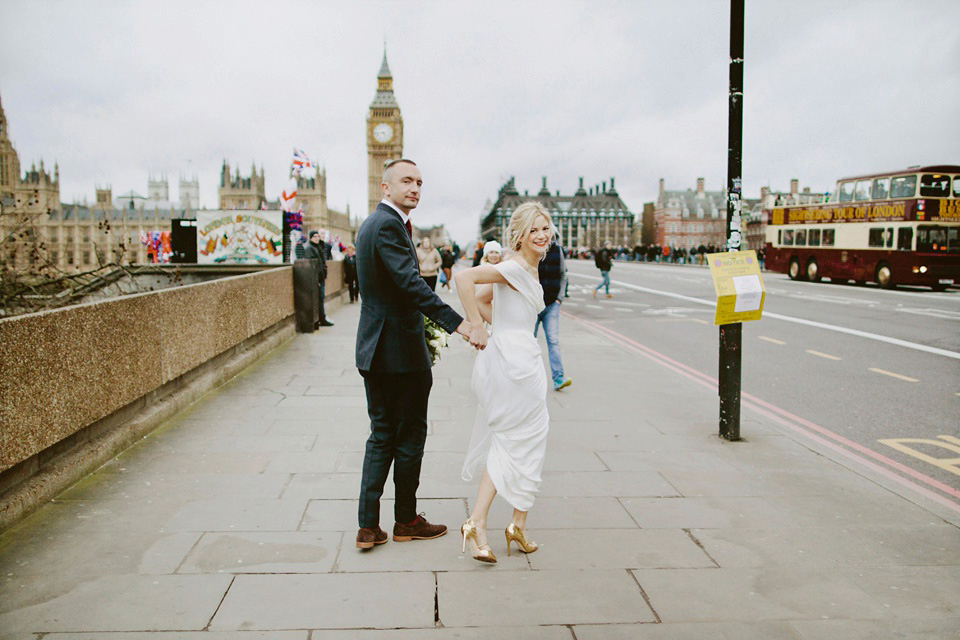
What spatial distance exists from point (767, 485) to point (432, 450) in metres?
2.46

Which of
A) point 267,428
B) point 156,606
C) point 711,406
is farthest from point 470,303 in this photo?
point 711,406

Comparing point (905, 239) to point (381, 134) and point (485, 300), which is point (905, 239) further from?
point (381, 134)

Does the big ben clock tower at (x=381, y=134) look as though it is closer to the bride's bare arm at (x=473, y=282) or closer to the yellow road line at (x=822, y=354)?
the yellow road line at (x=822, y=354)

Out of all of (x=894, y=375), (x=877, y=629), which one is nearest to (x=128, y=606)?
(x=877, y=629)

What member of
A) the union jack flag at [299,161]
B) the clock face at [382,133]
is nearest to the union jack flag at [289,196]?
the union jack flag at [299,161]

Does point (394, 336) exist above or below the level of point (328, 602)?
above

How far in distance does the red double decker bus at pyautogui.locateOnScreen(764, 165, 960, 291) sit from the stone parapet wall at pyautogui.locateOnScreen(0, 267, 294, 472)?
993 inches

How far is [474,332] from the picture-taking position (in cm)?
346

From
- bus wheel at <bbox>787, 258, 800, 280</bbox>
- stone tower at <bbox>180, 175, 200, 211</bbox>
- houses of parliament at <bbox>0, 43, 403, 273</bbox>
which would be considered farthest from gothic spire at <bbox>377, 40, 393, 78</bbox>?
bus wheel at <bbox>787, 258, 800, 280</bbox>

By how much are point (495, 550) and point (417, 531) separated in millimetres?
438

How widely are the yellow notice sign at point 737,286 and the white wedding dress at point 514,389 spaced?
2.55 meters

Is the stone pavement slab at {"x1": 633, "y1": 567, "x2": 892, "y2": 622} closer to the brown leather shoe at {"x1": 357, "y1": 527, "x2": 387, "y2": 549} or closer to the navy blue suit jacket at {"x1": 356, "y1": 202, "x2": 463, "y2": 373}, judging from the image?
the brown leather shoe at {"x1": 357, "y1": 527, "x2": 387, "y2": 549}

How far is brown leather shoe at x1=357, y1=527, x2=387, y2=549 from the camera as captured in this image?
144 inches

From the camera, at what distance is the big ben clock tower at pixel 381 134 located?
5999 inches
